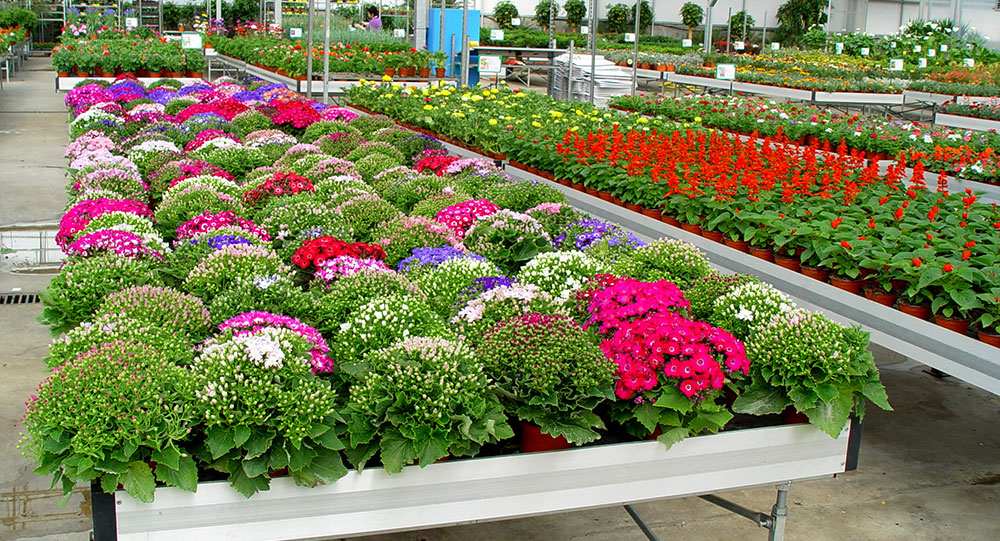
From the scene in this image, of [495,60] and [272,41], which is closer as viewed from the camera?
[495,60]

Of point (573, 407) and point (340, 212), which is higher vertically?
point (340, 212)

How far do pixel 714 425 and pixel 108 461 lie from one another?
1591 mm

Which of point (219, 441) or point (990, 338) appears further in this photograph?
point (990, 338)

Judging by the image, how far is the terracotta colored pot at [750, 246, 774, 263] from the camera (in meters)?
4.69

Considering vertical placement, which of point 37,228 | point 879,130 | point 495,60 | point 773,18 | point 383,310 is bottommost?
point 37,228

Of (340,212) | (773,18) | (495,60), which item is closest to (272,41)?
(495,60)

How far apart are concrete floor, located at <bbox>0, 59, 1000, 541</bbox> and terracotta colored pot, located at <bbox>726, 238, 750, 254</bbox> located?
1.09 m

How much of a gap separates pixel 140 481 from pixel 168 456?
8cm

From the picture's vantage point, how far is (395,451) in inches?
91.0

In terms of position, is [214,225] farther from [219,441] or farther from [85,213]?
[219,441]

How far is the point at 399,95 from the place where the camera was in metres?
9.71

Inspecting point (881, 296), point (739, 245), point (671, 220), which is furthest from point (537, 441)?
point (671, 220)

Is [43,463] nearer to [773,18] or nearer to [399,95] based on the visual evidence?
[399,95]

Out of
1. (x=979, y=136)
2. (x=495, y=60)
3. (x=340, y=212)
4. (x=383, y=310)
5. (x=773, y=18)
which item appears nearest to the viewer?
(x=383, y=310)
